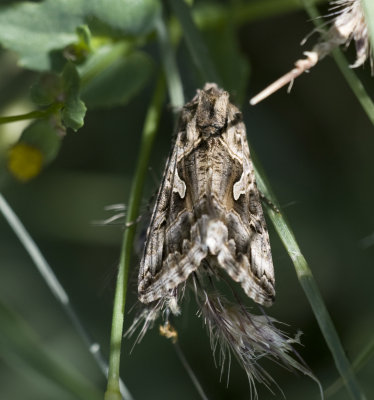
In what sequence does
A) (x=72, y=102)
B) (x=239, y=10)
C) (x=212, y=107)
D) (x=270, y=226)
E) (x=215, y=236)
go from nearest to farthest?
1. (x=215, y=236)
2. (x=72, y=102)
3. (x=212, y=107)
4. (x=270, y=226)
5. (x=239, y=10)

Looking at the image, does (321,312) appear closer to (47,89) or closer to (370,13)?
(370,13)

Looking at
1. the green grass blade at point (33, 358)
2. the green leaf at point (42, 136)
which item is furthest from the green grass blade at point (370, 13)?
the green grass blade at point (33, 358)

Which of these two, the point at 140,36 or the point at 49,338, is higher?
the point at 140,36

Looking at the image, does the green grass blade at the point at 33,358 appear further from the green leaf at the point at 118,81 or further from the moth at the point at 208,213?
the green leaf at the point at 118,81

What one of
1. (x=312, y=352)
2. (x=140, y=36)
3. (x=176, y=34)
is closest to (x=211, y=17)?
(x=176, y=34)

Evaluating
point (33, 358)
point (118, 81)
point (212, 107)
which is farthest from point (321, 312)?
point (118, 81)

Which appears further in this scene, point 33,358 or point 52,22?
point 52,22

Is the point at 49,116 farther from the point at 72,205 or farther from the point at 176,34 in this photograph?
the point at 72,205
